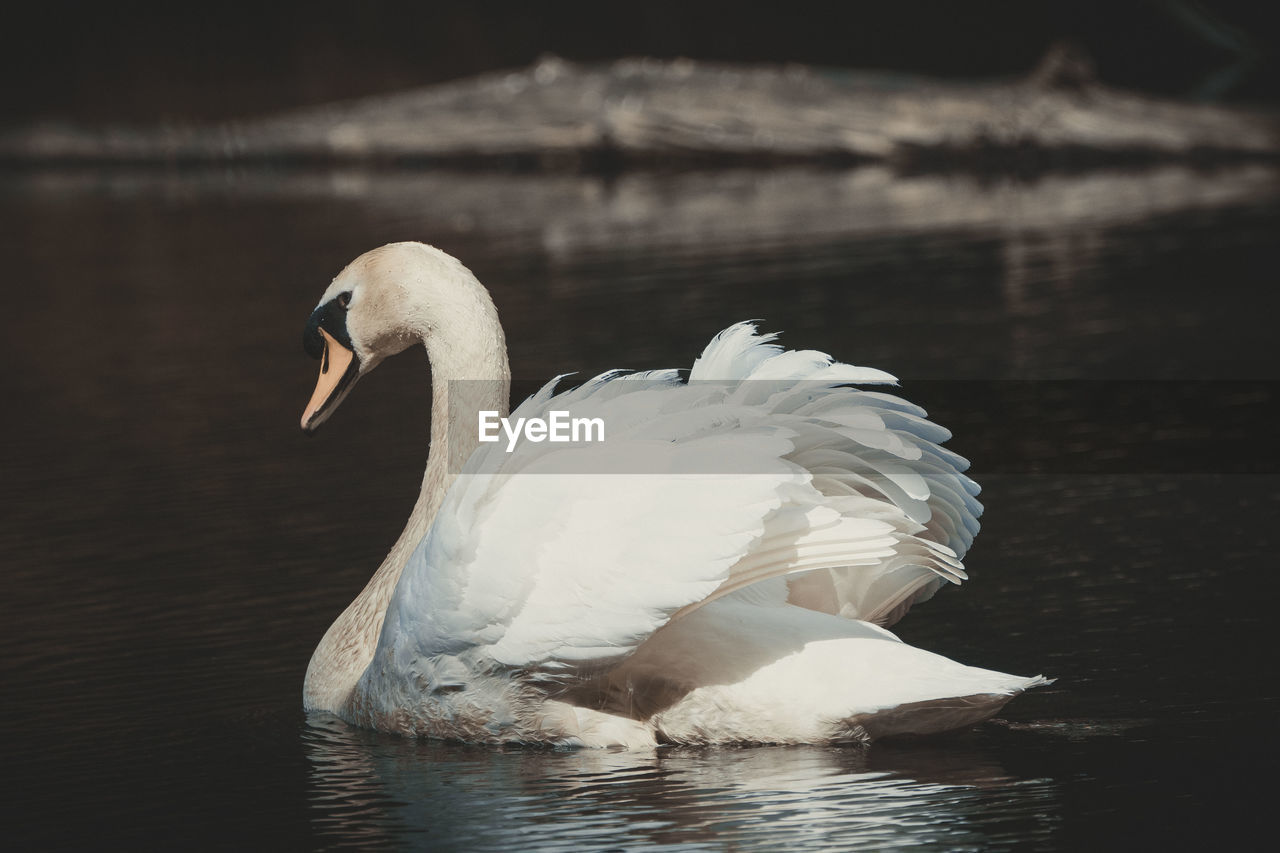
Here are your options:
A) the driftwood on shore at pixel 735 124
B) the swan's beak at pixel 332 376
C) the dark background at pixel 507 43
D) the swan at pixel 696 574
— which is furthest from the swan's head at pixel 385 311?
the dark background at pixel 507 43

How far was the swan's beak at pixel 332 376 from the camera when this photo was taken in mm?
5676

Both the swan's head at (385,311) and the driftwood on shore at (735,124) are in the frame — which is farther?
the driftwood on shore at (735,124)

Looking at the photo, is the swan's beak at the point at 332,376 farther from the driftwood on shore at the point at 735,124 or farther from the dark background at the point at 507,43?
the dark background at the point at 507,43

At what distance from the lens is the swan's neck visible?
529cm

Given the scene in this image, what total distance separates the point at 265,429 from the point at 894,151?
1289cm

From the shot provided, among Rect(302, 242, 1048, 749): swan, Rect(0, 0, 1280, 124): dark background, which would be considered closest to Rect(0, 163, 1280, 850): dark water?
Rect(302, 242, 1048, 749): swan

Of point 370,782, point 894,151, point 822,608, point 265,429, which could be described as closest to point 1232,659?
point 822,608

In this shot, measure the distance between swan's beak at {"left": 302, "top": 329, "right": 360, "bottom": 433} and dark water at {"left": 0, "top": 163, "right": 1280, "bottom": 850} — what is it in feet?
2.25

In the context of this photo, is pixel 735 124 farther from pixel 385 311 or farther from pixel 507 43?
pixel 385 311

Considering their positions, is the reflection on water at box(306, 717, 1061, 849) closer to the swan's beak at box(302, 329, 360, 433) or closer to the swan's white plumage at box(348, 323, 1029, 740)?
the swan's white plumage at box(348, 323, 1029, 740)

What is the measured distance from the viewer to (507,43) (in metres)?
25.9

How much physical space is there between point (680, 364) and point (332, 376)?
427 centimetres

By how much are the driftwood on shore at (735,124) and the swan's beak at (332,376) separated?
1494cm

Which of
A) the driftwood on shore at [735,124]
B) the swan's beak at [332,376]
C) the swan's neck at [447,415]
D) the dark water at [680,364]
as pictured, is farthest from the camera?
the driftwood on shore at [735,124]
